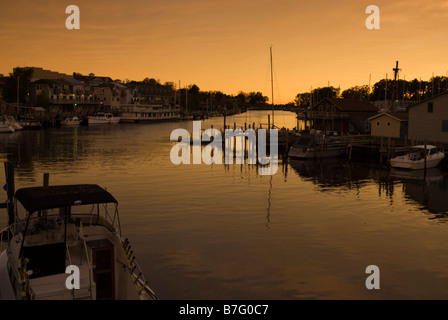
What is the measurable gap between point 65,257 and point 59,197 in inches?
74.8

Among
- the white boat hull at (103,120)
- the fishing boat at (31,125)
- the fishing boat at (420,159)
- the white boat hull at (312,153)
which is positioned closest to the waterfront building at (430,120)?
the fishing boat at (420,159)

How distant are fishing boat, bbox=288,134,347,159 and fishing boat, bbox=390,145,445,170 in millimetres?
9910

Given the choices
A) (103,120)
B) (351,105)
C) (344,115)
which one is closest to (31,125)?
(103,120)

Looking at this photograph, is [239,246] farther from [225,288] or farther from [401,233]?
[401,233]

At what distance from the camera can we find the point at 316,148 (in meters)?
52.9

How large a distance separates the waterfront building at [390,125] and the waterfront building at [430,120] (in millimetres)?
2336

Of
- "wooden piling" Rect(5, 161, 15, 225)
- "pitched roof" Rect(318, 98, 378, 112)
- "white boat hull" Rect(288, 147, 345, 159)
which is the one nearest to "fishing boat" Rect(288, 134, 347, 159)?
"white boat hull" Rect(288, 147, 345, 159)

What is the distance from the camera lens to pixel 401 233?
2252 cm

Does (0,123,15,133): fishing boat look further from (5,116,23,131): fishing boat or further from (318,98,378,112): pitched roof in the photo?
(318,98,378,112): pitched roof

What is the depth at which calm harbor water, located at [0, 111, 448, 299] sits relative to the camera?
15957 mm
